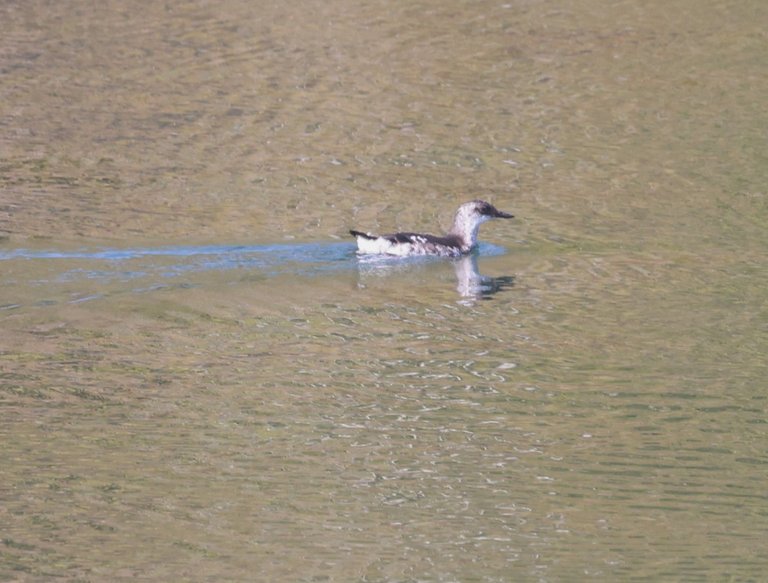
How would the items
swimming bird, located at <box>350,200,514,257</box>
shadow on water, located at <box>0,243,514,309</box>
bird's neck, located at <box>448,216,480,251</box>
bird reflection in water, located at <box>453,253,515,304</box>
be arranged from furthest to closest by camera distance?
bird's neck, located at <box>448,216,480,251</box>
swimming bird, located at <box>350,200,514,257</box>
bird reflection in water, located at <box>453,253,515,304</box>
shadow on water, located at <box>0,243,514,309</box>

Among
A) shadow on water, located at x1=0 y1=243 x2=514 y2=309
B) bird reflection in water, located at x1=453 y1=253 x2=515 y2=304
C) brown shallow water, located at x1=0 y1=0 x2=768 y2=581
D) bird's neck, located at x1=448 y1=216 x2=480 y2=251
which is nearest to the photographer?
brown shallow water, located at x1=0 y1=0 x2=768 y2=581

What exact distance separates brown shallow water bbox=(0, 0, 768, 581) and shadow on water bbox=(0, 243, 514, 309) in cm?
4

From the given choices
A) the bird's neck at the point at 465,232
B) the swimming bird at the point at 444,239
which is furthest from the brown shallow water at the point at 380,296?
the bird's neck at the point at 465,232

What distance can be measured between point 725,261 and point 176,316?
4.50 metres

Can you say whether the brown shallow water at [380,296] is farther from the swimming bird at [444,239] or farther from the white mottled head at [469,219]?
the white mottled head at [469,219]

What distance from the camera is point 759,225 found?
13.2m

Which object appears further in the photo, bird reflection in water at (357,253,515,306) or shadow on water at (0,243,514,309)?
bird reflection in water at (357,253,515,306)

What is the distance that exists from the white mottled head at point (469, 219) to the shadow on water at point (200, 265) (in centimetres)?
38

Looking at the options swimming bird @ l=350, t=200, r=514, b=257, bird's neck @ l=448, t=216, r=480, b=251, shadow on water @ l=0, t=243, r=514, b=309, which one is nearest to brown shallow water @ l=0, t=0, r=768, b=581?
shadow on water @ l=0, t=243, r=514, b=309

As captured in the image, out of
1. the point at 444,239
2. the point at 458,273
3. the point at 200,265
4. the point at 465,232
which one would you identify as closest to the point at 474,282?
the point at 458,273

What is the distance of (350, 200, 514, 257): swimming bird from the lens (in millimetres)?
12141

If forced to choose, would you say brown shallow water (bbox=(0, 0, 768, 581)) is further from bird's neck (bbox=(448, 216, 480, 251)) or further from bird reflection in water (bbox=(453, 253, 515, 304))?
bird's neck (bbox=(448, 216, 480, 251))

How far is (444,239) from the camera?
12.8 metres

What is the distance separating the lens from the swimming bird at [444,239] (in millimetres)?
12141
